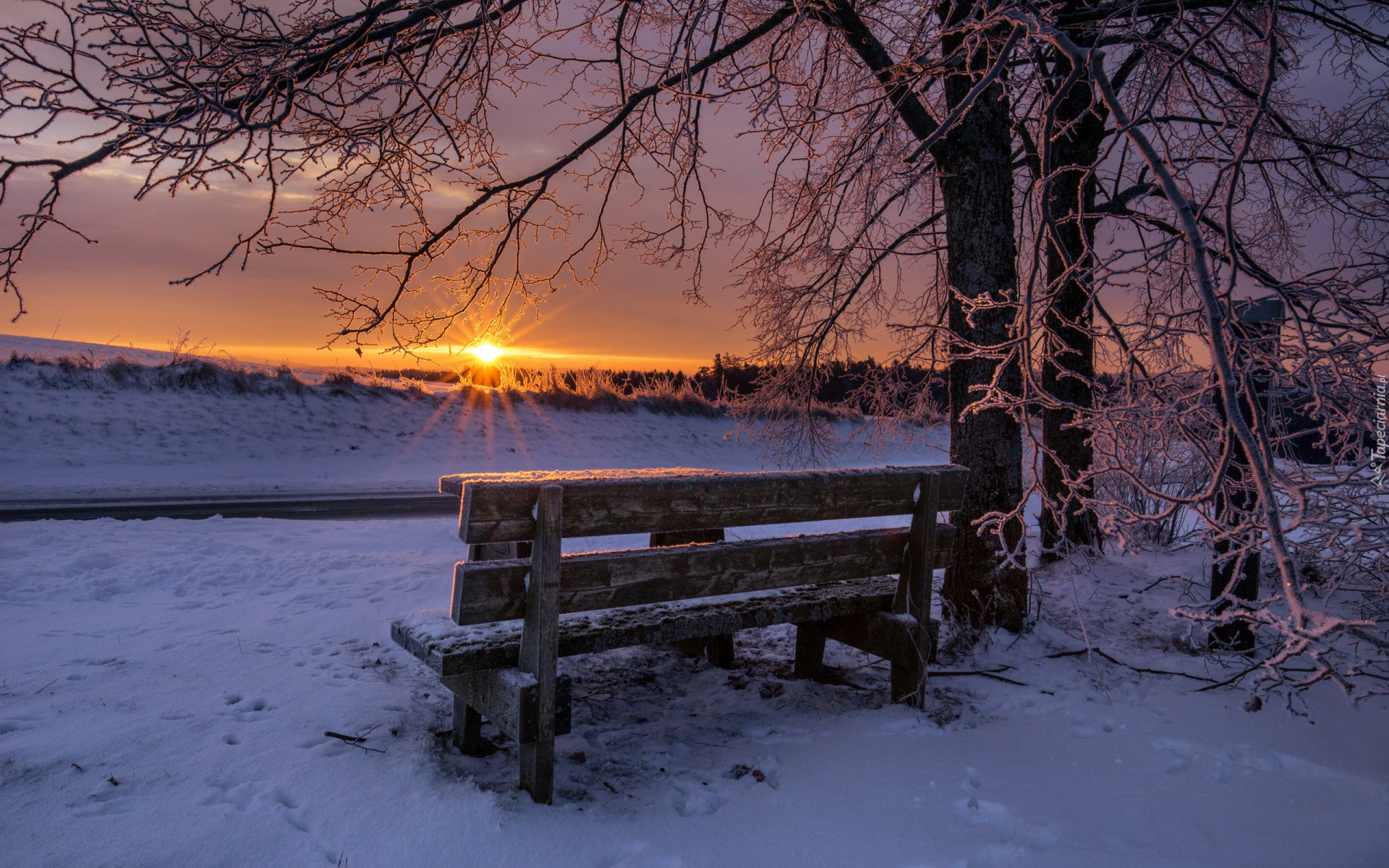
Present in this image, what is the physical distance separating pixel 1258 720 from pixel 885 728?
2002mm

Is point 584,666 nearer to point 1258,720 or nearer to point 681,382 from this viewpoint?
point 1258,720

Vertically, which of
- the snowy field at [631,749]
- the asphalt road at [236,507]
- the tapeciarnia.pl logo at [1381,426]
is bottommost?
the snowy field at [631,749]

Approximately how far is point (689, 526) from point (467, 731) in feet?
4.45

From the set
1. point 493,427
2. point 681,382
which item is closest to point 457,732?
point 493,427

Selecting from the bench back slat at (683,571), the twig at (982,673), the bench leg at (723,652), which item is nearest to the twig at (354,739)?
the bench back slat at (683,571)

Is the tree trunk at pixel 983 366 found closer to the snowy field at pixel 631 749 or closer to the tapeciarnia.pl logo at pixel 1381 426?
the snowy field at pixel 631 749

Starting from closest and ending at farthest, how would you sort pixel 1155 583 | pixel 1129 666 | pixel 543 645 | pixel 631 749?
pixel 543 645, pixel 631 749, pixel 1129 666, pixel 1155 583

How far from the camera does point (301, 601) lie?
5.62 meters

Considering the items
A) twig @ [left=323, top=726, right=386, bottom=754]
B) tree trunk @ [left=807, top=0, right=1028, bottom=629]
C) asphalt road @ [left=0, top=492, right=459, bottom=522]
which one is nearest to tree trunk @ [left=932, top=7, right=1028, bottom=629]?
tree trunk @ [left=807, top=0, right=1028, bottom=629]

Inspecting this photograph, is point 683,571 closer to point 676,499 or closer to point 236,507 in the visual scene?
point 676,499

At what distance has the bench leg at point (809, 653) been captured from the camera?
455 centimetres

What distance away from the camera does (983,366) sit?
5227mm

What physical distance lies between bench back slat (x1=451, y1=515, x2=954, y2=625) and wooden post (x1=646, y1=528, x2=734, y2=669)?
3.19 ft

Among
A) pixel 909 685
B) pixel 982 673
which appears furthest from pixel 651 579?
pixel 982 673
